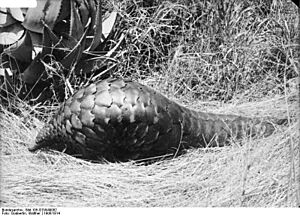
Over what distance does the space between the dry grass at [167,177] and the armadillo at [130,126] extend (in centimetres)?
3

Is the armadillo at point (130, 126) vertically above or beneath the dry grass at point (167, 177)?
above

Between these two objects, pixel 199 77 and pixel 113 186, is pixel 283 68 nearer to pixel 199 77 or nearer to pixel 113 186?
pixel 199 77

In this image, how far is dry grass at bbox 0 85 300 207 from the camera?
7.70 ft

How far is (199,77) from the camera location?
8.05 feet

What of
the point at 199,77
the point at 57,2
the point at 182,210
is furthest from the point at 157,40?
the point at 182,210

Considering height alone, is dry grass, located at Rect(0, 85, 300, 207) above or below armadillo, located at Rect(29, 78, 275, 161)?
below

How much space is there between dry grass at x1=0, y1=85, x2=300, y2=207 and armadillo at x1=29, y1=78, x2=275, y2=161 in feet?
0.11

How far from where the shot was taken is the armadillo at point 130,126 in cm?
228

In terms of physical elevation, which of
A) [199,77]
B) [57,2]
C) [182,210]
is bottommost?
[182,210]

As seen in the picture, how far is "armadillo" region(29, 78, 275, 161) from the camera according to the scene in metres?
2.28

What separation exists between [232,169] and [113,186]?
1.10 feet

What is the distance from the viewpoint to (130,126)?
7.50 feet

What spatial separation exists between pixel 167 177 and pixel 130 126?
20 centimetres

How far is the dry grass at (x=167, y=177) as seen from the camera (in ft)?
7.70
